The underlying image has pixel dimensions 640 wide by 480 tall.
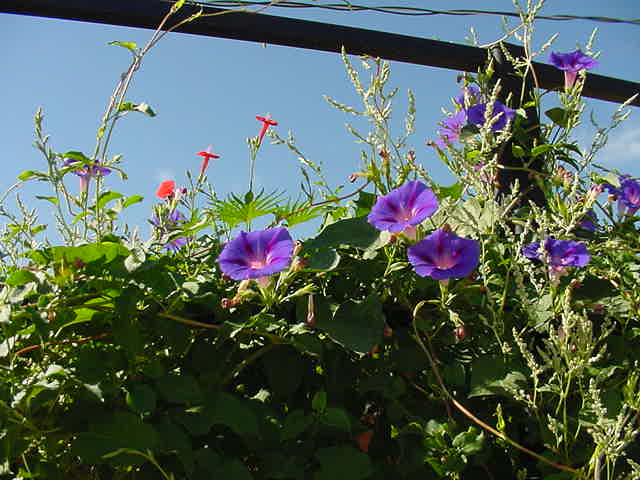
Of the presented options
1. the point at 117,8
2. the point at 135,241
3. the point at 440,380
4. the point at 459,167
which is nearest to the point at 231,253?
the point at 135,241

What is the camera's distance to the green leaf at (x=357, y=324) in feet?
3.25

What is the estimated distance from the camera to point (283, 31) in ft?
5.97

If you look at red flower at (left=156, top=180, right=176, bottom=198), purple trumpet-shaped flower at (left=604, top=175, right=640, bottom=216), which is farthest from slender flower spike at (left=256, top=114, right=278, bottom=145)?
purple trumpet-shaped flower at (left=604, top=175, right=640, bottom=216)

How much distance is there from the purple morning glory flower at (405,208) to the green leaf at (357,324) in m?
0.13

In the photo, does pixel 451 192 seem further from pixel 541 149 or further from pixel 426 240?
pixel 541 149

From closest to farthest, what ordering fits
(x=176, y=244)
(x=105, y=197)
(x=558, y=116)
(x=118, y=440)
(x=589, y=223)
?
(x=118, y=440)
(x=105, y=197)
(x=176, y=244)
(x=589, y=223)
(x=558, y=116)

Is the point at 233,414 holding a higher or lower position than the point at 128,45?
lower

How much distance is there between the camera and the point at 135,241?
1.07 metres

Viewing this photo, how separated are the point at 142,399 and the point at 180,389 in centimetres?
6

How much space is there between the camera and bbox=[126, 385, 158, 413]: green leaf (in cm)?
93

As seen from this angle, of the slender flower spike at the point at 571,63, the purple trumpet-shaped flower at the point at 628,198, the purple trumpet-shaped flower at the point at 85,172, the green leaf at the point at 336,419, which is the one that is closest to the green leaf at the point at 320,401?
the green leaf at the point at 336,419

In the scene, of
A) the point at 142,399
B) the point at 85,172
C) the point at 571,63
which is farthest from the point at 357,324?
the point at 571,63

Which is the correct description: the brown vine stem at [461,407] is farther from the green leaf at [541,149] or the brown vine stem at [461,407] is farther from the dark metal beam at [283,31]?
the dark metal beam at [283,31]

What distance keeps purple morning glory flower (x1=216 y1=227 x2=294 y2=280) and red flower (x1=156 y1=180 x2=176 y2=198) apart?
32cm
